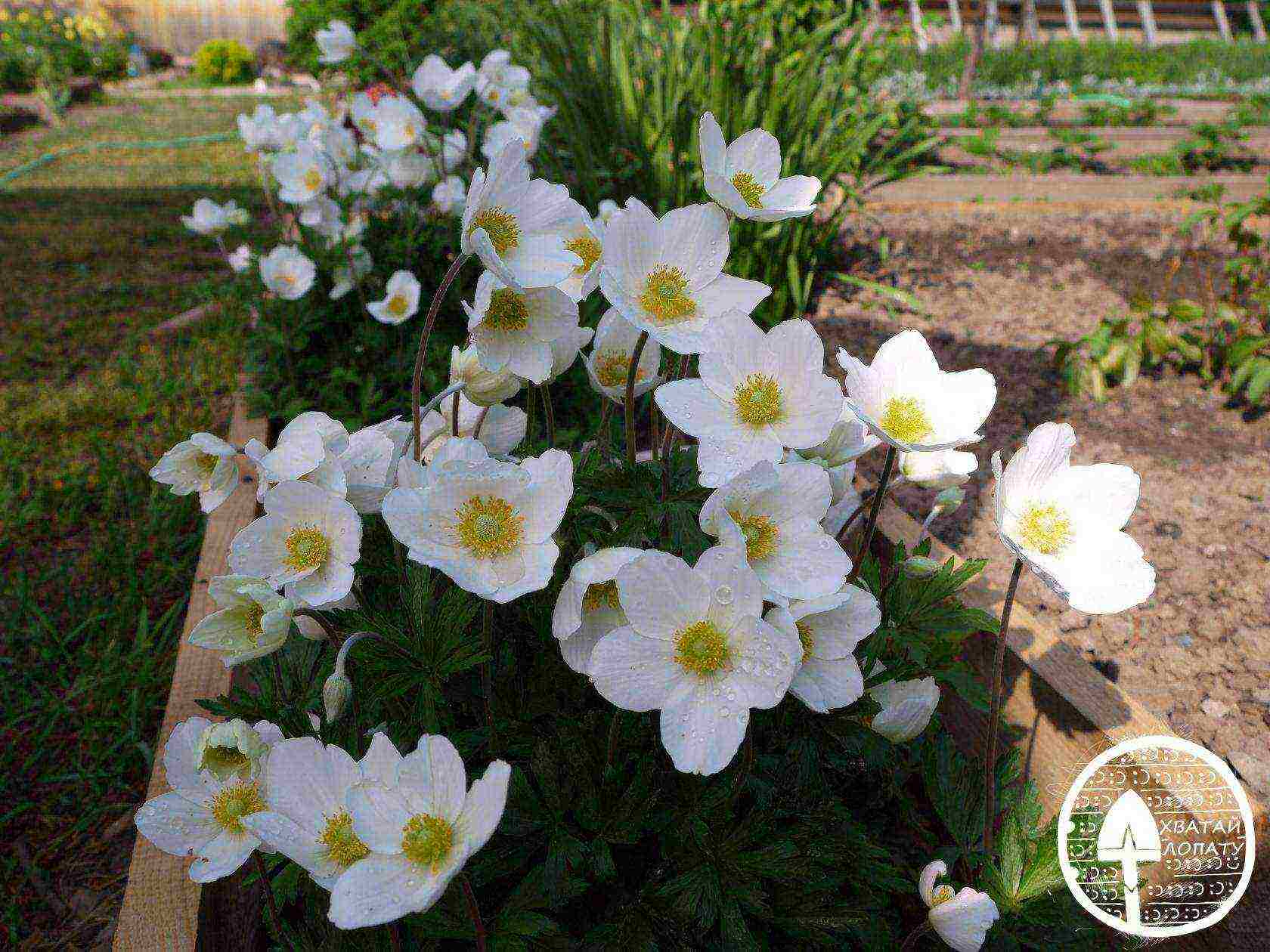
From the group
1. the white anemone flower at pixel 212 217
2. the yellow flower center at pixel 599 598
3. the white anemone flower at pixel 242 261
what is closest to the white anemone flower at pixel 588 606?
the yellow flower center at pixel 599 598

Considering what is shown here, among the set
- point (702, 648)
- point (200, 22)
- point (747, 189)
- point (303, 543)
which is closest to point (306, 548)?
point (303, 543)

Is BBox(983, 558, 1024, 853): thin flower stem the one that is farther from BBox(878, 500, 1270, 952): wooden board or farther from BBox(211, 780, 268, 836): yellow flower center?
BBox(211, 780, 268, 836): yellow flower center

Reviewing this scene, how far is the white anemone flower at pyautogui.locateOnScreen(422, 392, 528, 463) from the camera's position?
3.43 ft

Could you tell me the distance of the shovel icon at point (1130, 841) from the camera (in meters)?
0.92

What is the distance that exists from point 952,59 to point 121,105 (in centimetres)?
1329

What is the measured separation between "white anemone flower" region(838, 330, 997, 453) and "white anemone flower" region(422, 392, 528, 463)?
45 cm

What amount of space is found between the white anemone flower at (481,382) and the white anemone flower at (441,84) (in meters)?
1.56

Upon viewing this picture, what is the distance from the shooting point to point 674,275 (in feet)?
2.81

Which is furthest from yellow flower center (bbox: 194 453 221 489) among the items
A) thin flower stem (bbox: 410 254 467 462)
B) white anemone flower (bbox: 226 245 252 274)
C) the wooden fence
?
the wooden fence

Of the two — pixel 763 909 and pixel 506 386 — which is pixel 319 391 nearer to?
pixel 506 386

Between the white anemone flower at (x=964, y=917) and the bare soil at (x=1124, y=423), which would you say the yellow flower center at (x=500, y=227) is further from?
the bare soil at (x=1124, y=423)

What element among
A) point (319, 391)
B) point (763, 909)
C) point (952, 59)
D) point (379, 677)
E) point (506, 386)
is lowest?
point (952, 59)

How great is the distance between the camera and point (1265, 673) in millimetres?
1521

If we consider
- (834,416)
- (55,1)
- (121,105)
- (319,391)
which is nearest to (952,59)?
(121,105)
